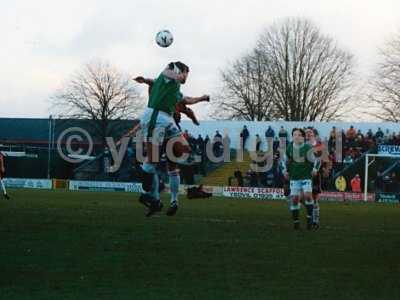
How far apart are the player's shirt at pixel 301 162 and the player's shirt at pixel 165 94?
5.53 m

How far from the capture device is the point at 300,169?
20531mm

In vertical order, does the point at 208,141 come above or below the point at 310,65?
below

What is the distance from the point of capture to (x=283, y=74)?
8119 cm

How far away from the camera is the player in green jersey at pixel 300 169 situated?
20375 millimetres

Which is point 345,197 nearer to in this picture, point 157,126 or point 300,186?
point 300,186

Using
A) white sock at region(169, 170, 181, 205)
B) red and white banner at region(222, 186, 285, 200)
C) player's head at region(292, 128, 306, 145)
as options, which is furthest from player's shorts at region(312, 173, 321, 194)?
red and white banner at region(222, 186, 285, 200)

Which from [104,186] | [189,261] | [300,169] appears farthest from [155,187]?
[104,186]

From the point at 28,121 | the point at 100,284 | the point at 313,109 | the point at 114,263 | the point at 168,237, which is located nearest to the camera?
the point at 100,284

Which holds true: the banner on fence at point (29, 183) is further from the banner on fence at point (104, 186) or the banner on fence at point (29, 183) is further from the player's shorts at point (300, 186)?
the player's shorts at point (300, 186)

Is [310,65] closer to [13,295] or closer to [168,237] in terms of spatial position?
[168,237]

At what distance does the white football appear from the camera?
1669 cm

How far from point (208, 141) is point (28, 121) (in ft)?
155

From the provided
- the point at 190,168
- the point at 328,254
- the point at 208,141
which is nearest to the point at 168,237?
the point at 328,254

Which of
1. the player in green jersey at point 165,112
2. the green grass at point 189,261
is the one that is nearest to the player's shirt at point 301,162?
the green grass at point 189,261
